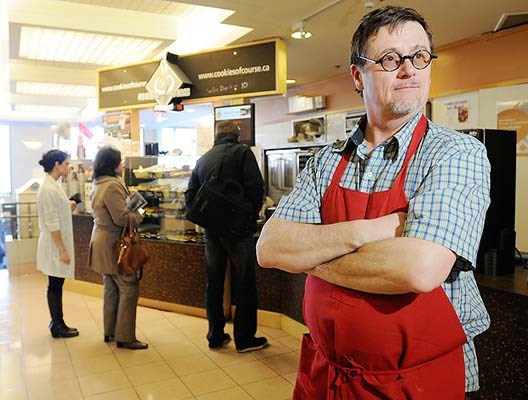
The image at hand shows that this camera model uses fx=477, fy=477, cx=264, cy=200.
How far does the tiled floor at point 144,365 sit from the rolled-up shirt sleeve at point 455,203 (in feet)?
7.28

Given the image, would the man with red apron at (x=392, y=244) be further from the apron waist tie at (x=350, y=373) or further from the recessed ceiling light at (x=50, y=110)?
the recessed ceiling light at (x=50, y=110)

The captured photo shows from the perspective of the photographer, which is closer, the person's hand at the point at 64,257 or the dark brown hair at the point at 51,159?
the person's hand at the point at 64,257

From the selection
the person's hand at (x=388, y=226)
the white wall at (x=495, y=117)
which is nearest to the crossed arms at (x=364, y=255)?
the person's hand at (x=388, y=226)

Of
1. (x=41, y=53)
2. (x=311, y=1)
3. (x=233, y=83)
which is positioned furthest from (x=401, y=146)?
(x=41, y=53)

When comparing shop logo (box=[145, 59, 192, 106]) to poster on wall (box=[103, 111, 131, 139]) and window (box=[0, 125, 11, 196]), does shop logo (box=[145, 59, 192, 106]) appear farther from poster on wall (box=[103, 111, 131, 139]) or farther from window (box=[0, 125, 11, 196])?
window (box=[0, 125, 11, 196])

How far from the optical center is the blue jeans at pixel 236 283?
366cm

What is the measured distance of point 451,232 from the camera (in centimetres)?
111

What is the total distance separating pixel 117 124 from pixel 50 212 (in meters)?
2.00

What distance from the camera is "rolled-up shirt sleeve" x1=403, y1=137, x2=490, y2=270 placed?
3.66ft

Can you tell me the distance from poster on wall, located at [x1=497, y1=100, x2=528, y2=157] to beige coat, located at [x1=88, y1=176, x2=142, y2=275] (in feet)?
11.5

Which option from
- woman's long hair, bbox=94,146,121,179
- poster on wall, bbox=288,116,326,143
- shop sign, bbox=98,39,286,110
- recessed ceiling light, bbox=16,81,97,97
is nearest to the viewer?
woman's long hair, bbox=94,146,121,179

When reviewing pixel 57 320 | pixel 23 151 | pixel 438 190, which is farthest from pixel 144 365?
pixel 23 151

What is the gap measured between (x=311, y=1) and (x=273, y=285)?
2.36 m

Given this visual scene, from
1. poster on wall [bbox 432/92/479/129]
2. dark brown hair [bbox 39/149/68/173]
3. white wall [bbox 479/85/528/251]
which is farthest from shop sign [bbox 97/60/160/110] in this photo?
white wall [bbox 479/85/528/251]
